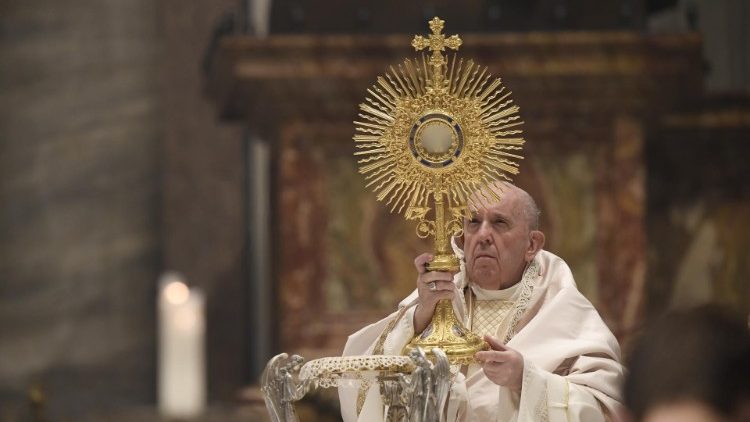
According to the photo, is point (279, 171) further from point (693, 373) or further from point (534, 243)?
point (693, 373)

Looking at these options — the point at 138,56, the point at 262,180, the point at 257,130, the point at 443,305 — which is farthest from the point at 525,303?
the point at 138,56

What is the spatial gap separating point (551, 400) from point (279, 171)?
120 inches

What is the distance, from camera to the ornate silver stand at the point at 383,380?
3361 mm

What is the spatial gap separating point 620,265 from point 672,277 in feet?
5.05

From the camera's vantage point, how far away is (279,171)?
21.4ft

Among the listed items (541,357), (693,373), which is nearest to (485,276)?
(541,357)

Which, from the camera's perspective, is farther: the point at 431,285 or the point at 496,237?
the point at 496,237

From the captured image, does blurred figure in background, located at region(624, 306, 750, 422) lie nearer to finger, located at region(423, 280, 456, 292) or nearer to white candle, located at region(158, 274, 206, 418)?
finger, located at region(423, 280, 456, 292)

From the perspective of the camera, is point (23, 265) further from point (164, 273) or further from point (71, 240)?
point (164, 273)

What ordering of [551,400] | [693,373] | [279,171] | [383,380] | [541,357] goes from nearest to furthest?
[693,373], [383,380], [551,400], [541,357], [279,171]

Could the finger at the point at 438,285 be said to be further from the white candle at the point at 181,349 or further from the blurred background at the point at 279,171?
the white candle at the point at 181,349

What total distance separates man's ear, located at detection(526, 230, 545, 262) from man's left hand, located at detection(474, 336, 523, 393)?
1.90ft

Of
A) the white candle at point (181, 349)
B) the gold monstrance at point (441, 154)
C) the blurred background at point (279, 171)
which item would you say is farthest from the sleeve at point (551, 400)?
the white candle at point (181, 349)

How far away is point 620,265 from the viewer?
20.8ft
